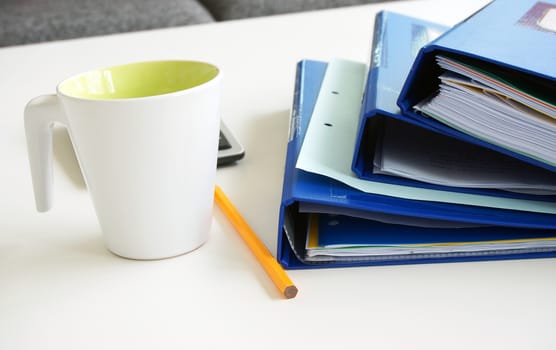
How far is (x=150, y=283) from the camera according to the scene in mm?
449

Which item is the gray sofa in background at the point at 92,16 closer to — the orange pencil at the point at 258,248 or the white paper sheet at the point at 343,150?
the white paper sheet at the point at 343,150

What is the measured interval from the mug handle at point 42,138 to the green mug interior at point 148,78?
34 mm

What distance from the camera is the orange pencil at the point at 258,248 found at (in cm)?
43

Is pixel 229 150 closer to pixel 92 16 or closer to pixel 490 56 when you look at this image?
pixel 490 56

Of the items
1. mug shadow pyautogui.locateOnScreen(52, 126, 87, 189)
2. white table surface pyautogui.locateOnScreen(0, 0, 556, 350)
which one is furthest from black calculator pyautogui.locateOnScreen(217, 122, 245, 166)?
mug shadow pyautogui.locateOnScreen(52, 126, 87, 189)

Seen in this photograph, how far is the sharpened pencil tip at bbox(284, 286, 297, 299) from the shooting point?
16.9 inches

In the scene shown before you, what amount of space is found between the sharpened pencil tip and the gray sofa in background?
135cm

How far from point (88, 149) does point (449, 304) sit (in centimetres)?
25

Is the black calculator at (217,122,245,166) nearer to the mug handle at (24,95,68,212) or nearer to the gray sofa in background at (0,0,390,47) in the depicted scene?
the mug handle at (24,95,68,212)

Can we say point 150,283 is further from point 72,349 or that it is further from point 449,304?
point 449,304

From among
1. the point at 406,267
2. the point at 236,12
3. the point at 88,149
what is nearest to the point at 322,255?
the point at 406,267

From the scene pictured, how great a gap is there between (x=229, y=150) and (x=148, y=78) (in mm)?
158

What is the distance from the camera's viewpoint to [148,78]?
19.6 inches

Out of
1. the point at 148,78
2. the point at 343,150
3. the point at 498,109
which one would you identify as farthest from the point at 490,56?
the point at 148,78
